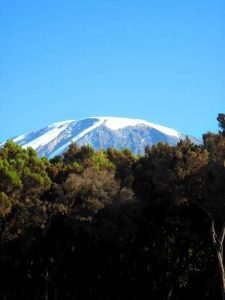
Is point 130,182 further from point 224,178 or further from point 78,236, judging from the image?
point 224,178

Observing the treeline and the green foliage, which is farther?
the green foliage

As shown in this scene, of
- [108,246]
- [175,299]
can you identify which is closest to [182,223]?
[108,246]

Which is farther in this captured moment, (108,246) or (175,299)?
(175,299)

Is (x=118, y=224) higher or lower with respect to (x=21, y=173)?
lower

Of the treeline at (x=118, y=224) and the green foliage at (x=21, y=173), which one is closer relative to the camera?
the treeline at (x=118, y=224)

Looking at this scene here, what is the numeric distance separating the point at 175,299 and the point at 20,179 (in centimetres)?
1701

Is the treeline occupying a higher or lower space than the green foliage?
lower

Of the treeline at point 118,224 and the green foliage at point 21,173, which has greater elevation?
the green foliage at point 21,173

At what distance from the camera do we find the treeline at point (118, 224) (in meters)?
35.7

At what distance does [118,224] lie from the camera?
131ft

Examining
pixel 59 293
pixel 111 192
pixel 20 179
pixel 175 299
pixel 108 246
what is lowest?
pixel 175 299

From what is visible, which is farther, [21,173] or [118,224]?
[21,173]

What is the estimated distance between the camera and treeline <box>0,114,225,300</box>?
35.7 metres

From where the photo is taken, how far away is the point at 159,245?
45250 millimetres
